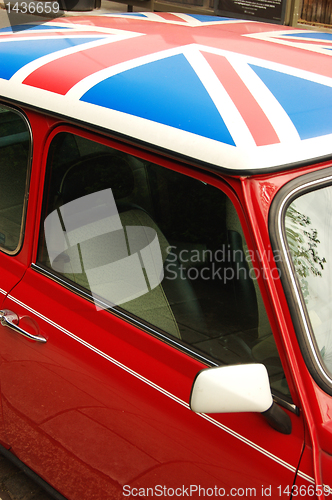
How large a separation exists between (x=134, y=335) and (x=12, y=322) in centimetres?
59

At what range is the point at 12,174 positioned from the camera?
2.13m

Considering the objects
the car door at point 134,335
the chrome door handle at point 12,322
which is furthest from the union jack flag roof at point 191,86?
the chrome door handle at point 12,322

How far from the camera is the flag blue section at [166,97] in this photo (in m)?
1.44

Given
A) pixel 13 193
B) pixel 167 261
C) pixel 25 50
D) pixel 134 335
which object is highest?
pixel 25 50

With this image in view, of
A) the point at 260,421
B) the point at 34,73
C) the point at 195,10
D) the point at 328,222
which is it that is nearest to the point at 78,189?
the point at 34,73

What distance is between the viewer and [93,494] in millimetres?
1876

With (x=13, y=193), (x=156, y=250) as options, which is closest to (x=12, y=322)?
(x=13, y=193)

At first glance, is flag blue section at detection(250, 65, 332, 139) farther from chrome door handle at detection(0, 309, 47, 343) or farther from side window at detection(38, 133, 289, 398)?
chrome door handle at detection(0, 309, 47, 343)

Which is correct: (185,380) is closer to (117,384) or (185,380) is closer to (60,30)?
(117,384)

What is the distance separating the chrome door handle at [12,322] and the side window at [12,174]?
253 mm

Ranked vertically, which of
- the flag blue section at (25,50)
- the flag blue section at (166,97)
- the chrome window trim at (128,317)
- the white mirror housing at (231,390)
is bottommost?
the chrome window trim at (128,317)

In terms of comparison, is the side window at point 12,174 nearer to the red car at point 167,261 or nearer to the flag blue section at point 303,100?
the red car at point 167,261

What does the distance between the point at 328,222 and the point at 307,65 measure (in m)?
0.59

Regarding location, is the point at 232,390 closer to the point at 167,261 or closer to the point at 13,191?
the point at 167,261
